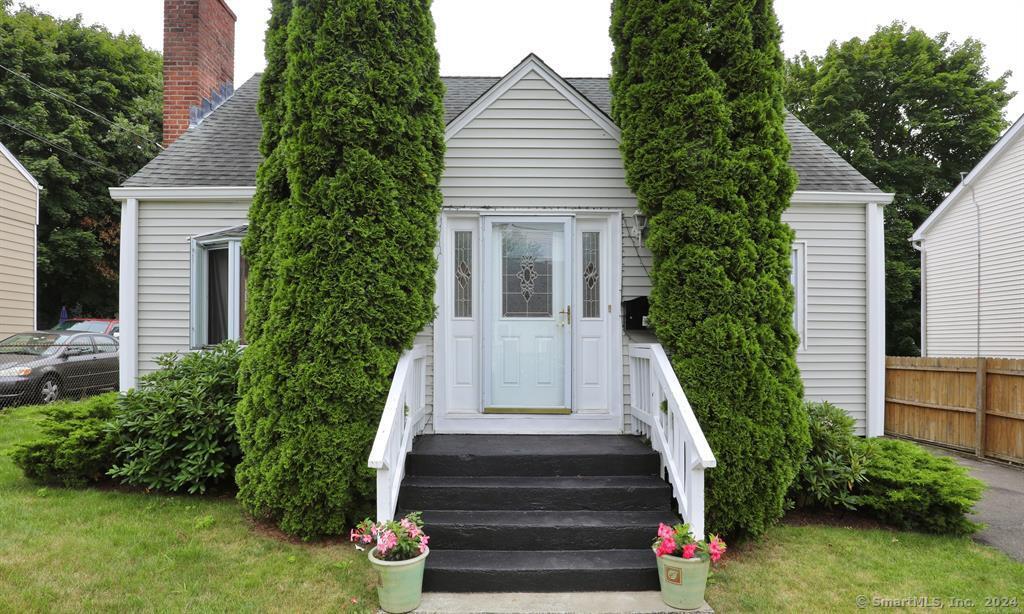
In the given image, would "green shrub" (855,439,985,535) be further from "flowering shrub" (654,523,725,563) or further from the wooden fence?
the wooden fence

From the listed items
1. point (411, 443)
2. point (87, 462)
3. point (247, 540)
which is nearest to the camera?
point (247, 540)

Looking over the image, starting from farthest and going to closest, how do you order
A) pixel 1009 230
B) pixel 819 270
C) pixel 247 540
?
pixel 1009 230, pixel 819 270, pixel 247 540

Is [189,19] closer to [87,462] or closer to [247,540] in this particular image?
[87,462]

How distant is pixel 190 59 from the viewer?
26.1ft

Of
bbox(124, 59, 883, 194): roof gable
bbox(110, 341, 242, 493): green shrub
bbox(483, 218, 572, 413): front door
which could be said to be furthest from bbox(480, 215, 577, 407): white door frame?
bbox(110, 341, 242, 493): green shrub

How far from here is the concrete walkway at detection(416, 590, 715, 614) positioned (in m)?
3.19

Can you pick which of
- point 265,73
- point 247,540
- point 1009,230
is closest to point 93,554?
point 247,540

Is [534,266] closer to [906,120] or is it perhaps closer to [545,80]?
[545,80]

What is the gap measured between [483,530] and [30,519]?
347 cm

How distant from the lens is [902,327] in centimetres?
1808

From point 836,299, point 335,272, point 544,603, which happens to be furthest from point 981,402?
point 335,272

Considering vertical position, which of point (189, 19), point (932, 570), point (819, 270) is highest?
point (189, 19)

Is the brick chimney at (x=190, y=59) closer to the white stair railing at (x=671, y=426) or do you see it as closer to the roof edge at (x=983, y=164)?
the white stair railing at (x=671, y=426)

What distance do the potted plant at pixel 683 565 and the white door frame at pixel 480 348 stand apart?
5.74 ft
